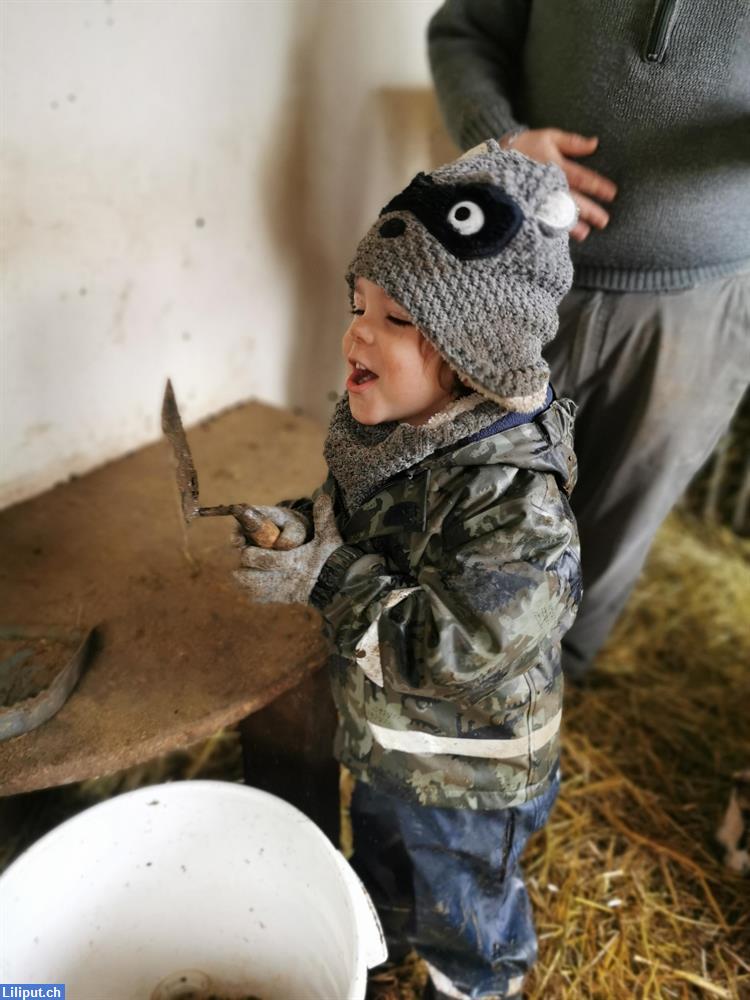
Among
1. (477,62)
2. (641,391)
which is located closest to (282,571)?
(641,391)

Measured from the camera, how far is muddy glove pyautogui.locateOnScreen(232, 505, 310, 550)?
111 centimetres

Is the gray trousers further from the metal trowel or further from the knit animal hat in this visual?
the metal trowel

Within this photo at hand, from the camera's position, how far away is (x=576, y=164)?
4.54ft

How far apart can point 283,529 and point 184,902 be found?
63 cm

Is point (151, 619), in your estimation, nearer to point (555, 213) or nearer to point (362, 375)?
point (362, 375)

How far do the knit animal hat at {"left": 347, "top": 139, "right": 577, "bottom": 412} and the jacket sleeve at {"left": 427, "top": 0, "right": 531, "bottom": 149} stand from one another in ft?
1.69

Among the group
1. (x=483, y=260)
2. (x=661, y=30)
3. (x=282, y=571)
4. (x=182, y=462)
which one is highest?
(x=661, y=30)

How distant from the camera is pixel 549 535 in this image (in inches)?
38.8

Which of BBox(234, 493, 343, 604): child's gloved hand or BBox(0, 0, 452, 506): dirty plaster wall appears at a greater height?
BBox(0, 0, 452, 506): dirty plaster wall

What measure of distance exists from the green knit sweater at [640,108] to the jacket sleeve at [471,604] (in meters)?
0.67

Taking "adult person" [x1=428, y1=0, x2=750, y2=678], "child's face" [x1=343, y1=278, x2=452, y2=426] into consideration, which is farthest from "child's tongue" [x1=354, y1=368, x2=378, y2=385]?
"adult person" [x1=428, y1=0, x2=750, y2=678]

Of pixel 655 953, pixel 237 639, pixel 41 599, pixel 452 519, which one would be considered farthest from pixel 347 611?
pixel 655 953

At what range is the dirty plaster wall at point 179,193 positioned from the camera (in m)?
1.40

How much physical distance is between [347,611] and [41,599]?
1.94 ft
